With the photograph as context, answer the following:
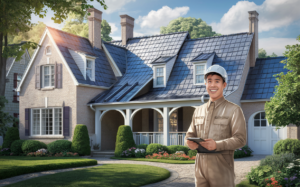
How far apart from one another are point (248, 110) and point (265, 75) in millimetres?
2578

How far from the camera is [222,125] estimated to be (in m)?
3.42

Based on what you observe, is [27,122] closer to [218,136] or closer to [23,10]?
[23,10]

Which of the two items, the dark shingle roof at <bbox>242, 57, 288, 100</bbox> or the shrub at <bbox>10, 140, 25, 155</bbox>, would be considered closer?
the shrub at <bbox>10, 140, 25, 155</bbox>

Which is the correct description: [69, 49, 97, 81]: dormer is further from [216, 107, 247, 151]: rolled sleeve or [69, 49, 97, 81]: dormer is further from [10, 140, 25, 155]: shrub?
[216, 107, 247, 151]: rolled sleeve

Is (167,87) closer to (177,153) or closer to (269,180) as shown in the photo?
(177,153)

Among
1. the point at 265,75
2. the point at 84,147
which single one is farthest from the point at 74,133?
the point at 265,75

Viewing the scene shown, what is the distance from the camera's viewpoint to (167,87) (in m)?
19.5

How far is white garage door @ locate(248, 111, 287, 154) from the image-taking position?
18031 millimetres

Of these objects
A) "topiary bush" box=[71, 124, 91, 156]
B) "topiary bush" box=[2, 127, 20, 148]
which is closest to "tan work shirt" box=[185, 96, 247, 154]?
"topiary bush" box=[71, 124, 91, 156]

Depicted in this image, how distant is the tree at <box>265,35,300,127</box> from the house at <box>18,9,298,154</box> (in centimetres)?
672

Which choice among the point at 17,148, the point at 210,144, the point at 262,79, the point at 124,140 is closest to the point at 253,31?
the point at 262,79

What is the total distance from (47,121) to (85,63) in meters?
4.33

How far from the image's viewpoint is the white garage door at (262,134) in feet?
59.2

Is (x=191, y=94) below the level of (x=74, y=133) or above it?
above
